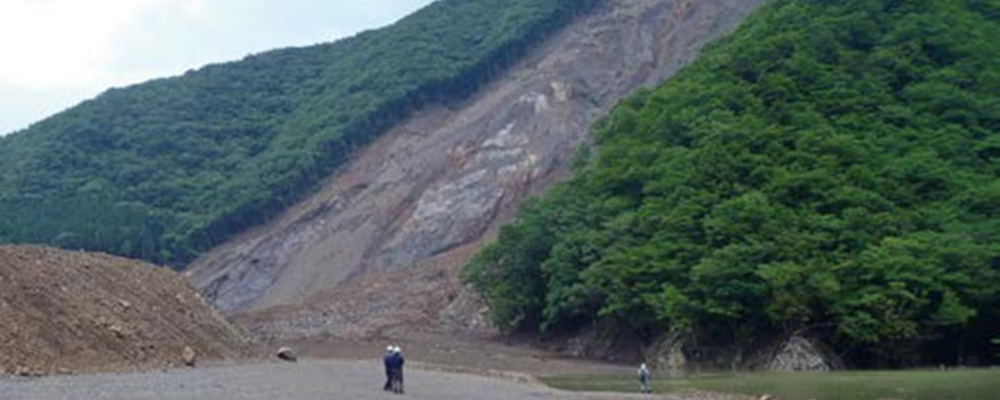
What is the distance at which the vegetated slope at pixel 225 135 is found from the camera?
11981cm

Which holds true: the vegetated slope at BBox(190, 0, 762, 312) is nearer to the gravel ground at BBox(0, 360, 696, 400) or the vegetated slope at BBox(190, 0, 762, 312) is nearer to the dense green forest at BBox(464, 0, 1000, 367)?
the dense green forest at BBox(464, 0, 1000, 367)

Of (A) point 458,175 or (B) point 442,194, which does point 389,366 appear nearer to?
(B) point 442,194

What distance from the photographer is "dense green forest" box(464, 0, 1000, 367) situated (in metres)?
49.0

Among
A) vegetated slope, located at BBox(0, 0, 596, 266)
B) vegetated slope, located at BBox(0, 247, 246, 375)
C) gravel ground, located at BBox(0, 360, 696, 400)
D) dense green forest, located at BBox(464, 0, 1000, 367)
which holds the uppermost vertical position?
vegetated slope, located at BBox(0, 0, 596, 266)

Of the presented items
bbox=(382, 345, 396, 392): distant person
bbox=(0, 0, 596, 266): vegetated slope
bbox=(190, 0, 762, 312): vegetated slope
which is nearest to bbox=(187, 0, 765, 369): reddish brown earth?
bbox=(190, 0, 762, 312): vegetated slope

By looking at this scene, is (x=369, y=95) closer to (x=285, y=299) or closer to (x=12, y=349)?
(x=285, y=299)

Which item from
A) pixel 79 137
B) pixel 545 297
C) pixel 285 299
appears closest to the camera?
pixel 545 297

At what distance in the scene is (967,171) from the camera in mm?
54906

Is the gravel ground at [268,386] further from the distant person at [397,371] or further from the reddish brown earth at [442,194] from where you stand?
the reddish brown earth at [442,194]

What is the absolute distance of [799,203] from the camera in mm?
54906

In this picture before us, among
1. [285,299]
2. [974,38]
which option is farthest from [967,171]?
[285,299]

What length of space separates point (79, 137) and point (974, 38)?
112 m

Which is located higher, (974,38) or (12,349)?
(974,38)

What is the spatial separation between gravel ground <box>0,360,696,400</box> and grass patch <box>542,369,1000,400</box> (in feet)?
11.4
